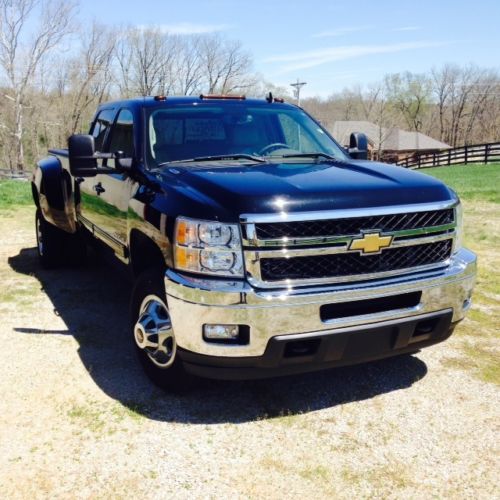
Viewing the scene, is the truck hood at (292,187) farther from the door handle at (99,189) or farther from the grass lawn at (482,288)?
the grass lawn at (482,288)

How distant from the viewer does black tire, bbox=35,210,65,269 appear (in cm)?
650

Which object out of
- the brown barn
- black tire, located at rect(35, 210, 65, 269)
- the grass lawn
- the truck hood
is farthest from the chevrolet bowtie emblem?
the brown barn

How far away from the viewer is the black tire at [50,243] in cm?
650

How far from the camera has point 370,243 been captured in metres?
3.04

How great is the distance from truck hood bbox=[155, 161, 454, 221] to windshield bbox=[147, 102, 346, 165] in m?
0.40

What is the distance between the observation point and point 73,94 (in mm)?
51062

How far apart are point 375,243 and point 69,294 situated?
3.75 metres

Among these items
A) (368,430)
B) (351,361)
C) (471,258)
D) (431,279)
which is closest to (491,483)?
(368,430)

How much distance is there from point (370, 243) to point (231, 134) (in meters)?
1.71

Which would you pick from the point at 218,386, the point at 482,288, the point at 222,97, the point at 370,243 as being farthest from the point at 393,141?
the point at 370,243

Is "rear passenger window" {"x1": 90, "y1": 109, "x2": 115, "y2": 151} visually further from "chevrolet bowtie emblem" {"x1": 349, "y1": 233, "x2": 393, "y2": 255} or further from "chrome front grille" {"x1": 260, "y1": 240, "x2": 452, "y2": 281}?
"chevrolet bowtie emblem" {"x1": 349, "y1": 233, "x2": 393, "y2": 255}

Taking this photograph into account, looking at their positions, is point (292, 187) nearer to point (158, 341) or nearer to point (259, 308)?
point (259, 308)

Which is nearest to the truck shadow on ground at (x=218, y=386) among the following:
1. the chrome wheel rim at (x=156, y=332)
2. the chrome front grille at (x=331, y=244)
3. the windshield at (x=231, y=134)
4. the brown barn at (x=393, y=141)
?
the chrome wheel rim at (x=156, y=332)

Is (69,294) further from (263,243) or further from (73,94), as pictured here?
(73,94)
